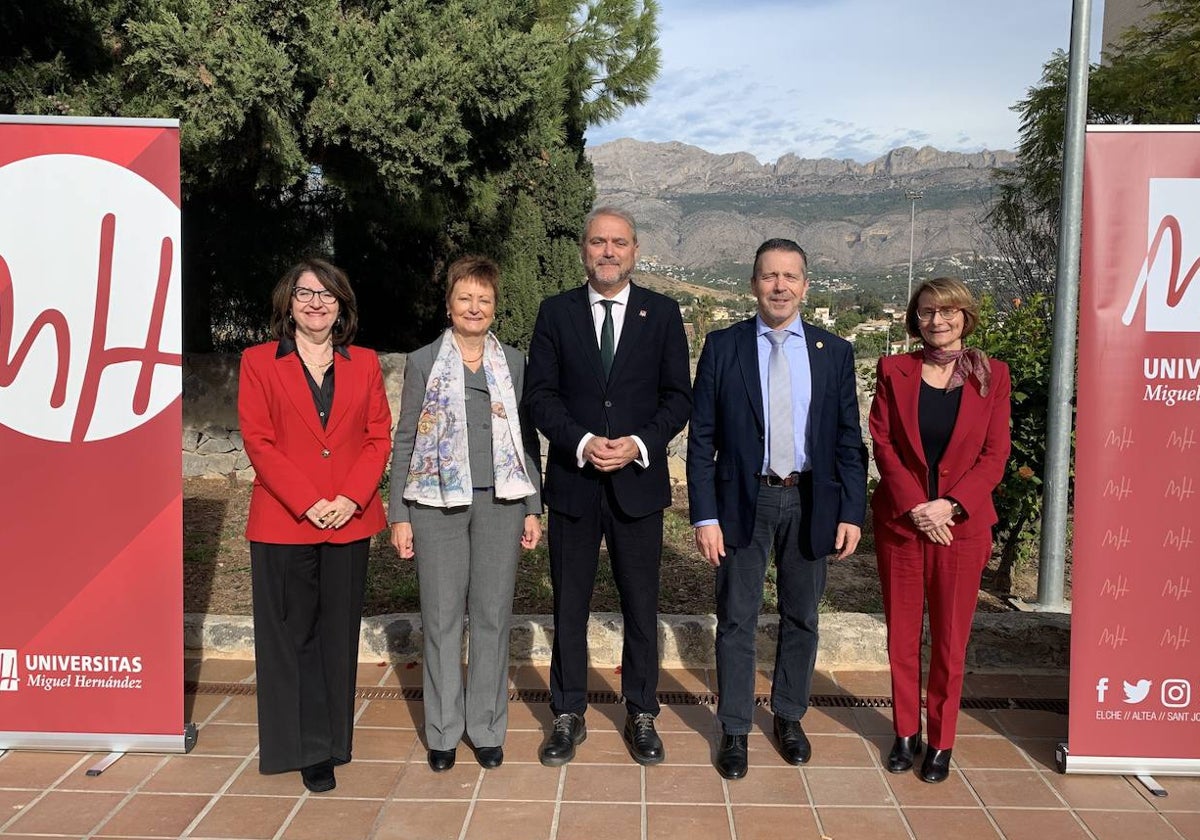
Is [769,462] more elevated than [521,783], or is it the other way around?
[769,462]

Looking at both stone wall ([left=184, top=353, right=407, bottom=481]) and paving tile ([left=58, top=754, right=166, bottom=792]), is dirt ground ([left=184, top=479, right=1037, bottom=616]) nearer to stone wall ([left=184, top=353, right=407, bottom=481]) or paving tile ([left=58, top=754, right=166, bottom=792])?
paving tile ([left=58, top=754, right=166, bottom=792])

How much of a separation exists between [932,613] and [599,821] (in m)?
1.38

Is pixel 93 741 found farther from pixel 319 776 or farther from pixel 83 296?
pixel 83 296

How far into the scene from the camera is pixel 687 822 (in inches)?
121

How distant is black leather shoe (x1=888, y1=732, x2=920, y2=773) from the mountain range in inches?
2289

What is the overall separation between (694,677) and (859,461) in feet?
4.86

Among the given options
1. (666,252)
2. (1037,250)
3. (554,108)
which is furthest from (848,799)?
(666,252)

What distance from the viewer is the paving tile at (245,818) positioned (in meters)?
2.99

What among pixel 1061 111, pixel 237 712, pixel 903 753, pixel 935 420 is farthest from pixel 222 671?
pixel 1061 111

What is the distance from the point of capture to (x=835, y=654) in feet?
14.6

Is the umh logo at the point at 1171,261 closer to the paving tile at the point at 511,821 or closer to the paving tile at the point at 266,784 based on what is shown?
the paving tile at the point at 511,821

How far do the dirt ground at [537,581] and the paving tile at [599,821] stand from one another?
1881 mm

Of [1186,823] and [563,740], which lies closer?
[1186,823]

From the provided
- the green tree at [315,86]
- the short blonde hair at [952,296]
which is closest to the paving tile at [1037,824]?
the short blonde hair at [952,296]
